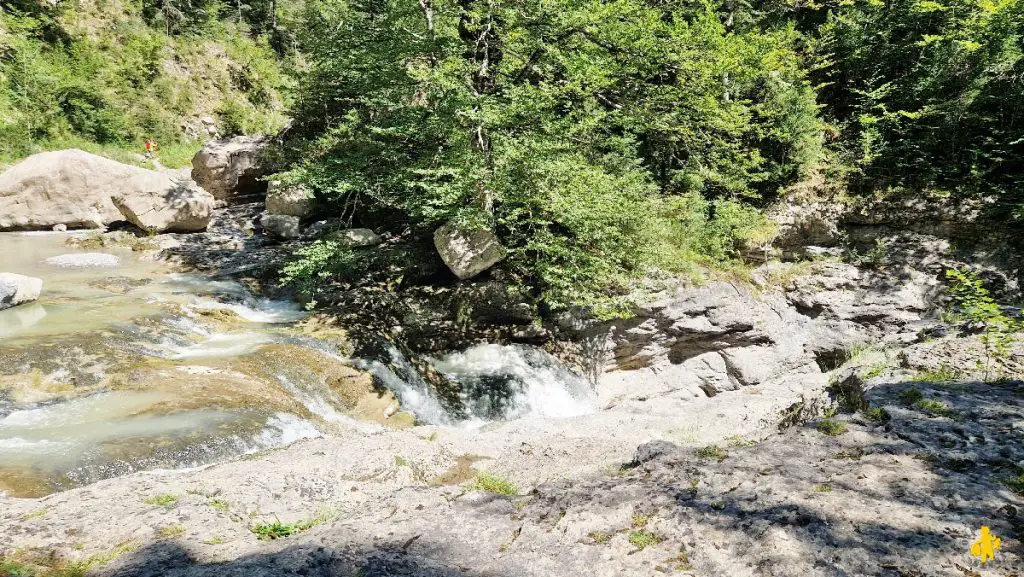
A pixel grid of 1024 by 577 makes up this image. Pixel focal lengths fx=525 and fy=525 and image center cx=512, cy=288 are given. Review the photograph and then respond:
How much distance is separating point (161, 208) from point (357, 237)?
775cm

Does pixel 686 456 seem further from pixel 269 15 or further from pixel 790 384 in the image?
pixel 269 15

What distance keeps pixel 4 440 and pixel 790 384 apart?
35.2 ft

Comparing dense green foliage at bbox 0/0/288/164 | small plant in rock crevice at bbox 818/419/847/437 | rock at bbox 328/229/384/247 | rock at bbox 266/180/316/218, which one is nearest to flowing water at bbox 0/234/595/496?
rock at bbox 328/229/384/247

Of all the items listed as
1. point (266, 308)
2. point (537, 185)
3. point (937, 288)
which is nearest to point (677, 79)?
point (537, 185)

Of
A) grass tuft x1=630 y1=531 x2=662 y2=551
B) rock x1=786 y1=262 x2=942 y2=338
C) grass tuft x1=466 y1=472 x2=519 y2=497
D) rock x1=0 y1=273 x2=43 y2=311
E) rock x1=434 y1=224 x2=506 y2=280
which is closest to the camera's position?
grass tuft x1=630 y1=531 x2=662 y2=551

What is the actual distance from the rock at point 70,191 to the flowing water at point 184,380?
3334 millimetres

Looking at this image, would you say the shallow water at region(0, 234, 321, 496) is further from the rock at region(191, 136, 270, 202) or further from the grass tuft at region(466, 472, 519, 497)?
the rock at region(191, 136, 270, 202)

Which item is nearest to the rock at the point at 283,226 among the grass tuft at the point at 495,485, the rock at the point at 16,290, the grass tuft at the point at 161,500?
the rock at the point at 16,290

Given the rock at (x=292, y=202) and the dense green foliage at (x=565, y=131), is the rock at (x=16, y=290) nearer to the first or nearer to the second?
the dense green foliage at (x=565, y=131)

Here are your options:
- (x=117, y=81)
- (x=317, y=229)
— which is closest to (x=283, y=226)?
(x=317, y=229)

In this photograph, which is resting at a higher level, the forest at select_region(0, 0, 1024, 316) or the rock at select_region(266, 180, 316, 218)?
the forest at select_region(0, 0, 1024, 316)

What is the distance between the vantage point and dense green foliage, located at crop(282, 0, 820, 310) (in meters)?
10.7

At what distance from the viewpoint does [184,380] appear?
7.59 metres

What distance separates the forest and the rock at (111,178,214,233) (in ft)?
11.5
